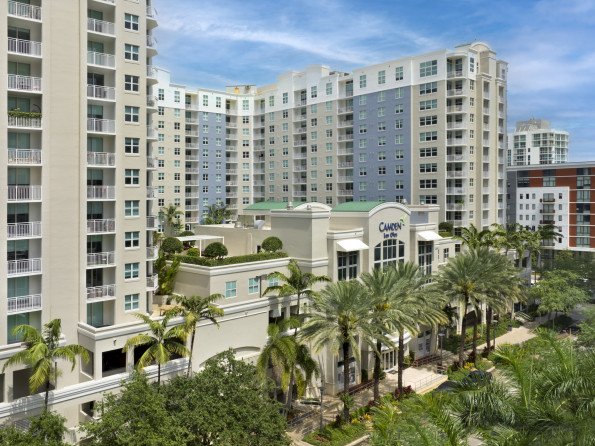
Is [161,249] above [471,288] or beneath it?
above

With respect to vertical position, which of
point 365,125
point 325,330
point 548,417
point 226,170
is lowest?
point 325,330

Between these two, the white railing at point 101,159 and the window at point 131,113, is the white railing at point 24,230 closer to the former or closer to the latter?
the white railing at point 101,159

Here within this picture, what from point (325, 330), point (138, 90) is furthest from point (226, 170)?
point (325, 330)

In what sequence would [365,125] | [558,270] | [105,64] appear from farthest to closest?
[365,125] < [558,270] < [105,64]

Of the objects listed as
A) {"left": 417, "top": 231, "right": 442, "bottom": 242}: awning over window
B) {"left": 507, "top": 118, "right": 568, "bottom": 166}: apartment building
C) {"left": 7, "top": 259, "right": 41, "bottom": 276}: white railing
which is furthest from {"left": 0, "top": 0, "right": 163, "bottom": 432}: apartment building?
{"left": 507, "top": 118, "right": 568, "bottom": 166}: apartment building

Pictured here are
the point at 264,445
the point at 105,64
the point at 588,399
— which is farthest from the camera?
the point at 105,64

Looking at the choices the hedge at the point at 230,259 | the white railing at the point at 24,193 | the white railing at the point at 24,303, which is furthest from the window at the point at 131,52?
the white railing at the point at 24,303

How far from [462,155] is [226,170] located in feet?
146

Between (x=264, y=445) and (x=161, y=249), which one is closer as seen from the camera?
(x=264, y=445)

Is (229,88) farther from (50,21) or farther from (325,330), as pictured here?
(325,330)

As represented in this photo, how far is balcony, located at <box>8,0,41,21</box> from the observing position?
32.2 metres

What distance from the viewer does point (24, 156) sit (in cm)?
3281

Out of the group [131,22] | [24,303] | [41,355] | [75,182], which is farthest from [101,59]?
[41,355]

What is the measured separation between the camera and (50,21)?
33.5m
